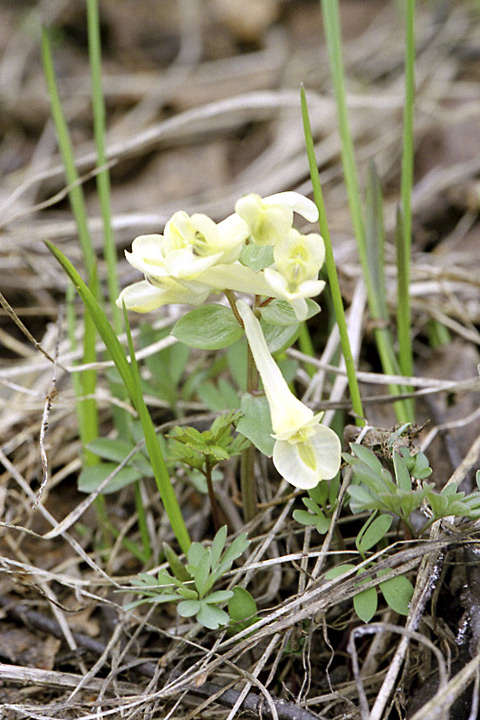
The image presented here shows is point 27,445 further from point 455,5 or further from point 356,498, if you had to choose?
point 455,5

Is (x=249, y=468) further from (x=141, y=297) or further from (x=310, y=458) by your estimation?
(x=141, y=297)

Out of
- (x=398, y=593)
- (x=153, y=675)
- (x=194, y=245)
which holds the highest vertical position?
(x=194, y=245)

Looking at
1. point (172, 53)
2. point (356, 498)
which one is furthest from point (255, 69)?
point (356, 498)

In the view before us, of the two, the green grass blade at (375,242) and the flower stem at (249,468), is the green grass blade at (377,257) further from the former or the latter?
the flower stem at (249,468)

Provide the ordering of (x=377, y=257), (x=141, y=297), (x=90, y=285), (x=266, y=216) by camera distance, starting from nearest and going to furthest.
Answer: (x=266, y=216), (x=141, y=297), (x=90, y=285), (x=377, y=257)

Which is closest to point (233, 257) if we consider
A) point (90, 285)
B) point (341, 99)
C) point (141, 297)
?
point (141, 297)

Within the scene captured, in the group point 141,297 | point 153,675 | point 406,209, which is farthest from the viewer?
point 406,209
